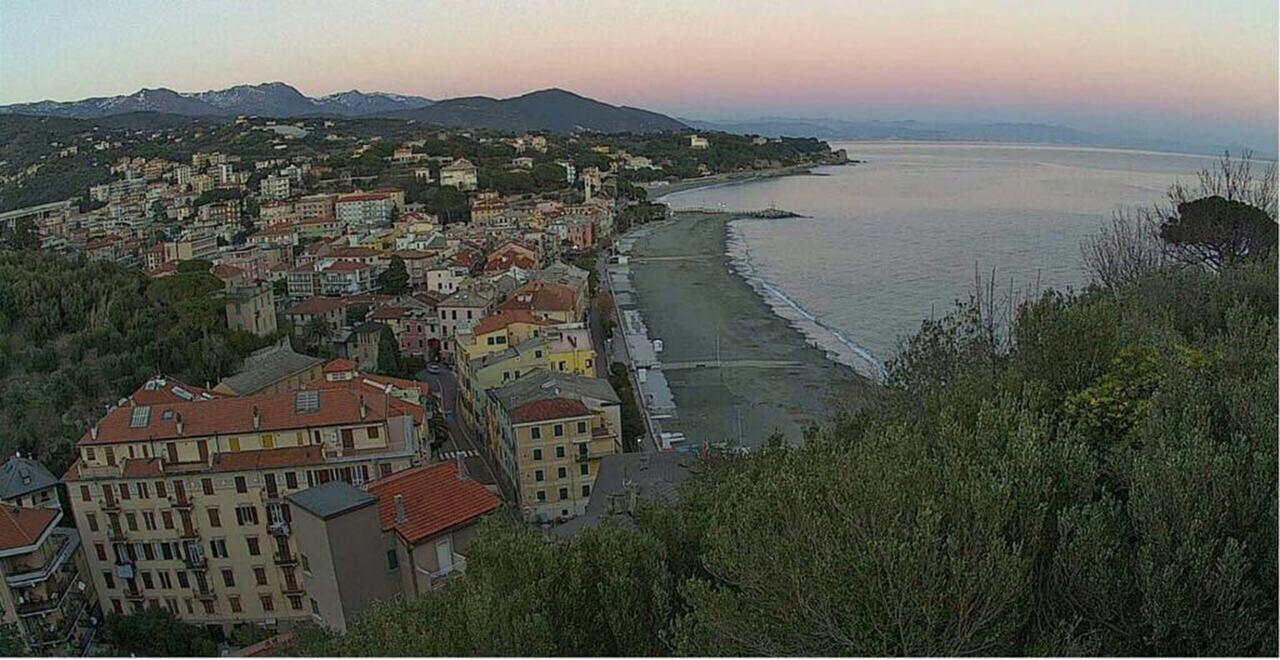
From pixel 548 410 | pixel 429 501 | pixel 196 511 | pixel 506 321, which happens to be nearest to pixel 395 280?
pixel 506 321

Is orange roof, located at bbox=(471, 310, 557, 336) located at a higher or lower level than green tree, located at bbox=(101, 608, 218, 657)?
higher

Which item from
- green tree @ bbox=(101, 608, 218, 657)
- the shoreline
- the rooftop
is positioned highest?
the rooftop

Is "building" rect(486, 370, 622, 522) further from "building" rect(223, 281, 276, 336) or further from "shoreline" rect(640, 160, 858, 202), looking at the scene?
"shoreline" rect(640, 160, 858, 202)

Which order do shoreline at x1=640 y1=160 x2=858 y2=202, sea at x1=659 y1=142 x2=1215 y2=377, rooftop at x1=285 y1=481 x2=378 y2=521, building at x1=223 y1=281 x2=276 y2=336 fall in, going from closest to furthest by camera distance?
rooftop at x1=285 y1=481 x2=378 y2=521
building at x1=223 y1=281 x2=276 y2=336
sea at x1=659 y1=142 x2=1215 y2=377
shoreline at x1=640 y1=160 x2=858 y2=202

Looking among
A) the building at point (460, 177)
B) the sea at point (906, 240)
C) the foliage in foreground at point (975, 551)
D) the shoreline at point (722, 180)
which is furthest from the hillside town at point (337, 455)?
the shoreline at point (722, 180)

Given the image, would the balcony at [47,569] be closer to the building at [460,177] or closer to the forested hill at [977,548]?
the forested hill at [977,548]

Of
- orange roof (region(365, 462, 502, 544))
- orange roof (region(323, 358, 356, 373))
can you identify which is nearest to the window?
orange roof (region(365, 462, 502, 544))

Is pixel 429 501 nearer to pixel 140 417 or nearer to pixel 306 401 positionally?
pixel 306 401
